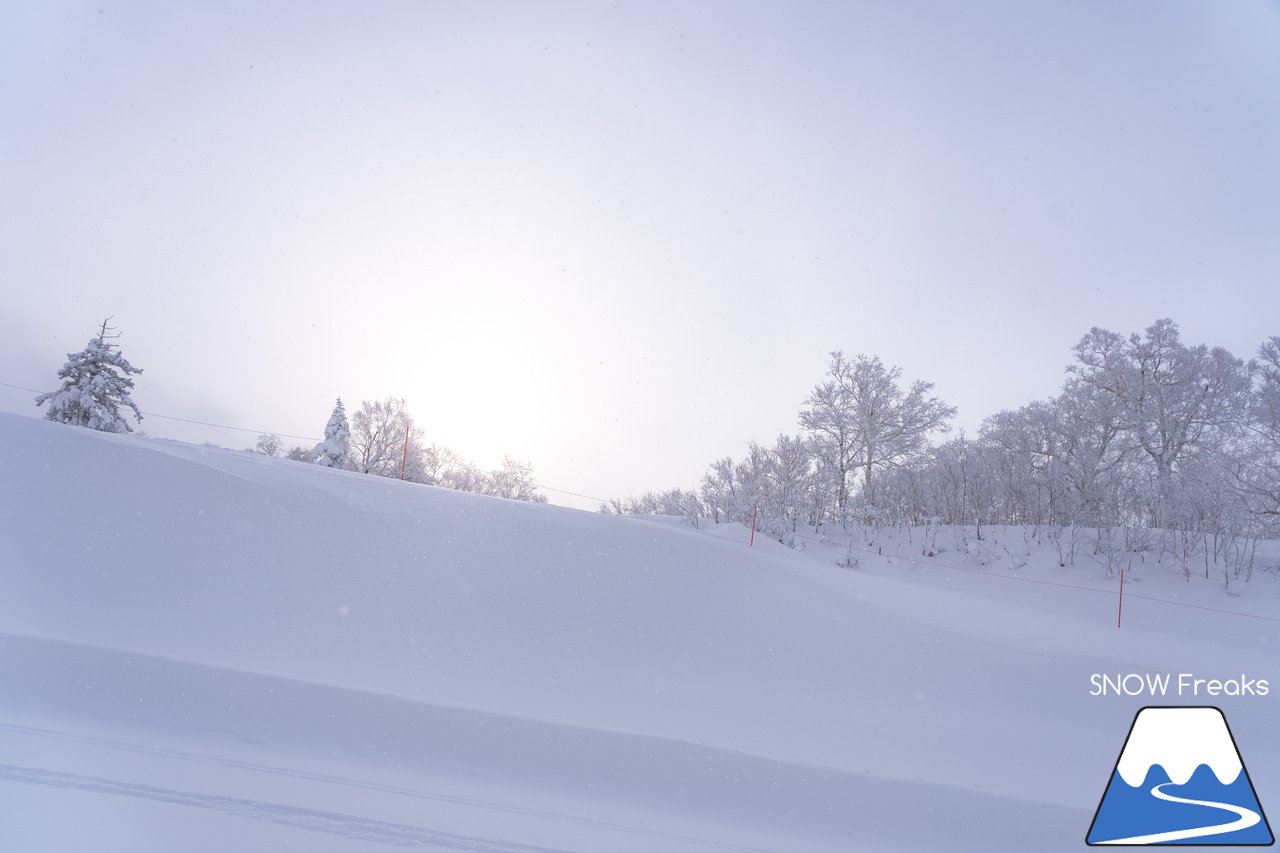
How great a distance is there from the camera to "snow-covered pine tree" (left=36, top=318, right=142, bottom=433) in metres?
18.2

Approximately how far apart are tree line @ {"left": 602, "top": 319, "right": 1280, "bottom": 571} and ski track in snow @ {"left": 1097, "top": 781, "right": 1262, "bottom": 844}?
442 inches

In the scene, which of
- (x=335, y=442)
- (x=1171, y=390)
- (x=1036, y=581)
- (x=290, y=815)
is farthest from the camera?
(x=335, y=442)

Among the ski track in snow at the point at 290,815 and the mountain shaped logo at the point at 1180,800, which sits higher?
the mountain shaped logo at the point at 1180,800

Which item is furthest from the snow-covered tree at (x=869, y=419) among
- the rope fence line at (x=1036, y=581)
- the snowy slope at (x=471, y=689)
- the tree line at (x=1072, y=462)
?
the snowy slope at (x=471, y=689)

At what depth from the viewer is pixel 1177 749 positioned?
137 inches

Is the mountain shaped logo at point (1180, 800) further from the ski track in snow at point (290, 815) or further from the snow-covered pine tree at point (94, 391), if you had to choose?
the snow-covered pine tree at point (94, 391)

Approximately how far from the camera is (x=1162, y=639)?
672cm

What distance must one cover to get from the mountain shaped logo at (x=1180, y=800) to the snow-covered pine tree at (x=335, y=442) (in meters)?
29.8

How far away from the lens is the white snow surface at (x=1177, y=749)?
329cm

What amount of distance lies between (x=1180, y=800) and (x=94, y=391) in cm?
2473

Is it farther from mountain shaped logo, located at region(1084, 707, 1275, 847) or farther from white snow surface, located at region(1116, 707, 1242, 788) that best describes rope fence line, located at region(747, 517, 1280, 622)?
mountain shaped logo, located at region(1084, 707, 1275, 847)

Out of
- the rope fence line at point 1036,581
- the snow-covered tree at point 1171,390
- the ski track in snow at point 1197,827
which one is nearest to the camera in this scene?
the ski track in snow at point 1197,827

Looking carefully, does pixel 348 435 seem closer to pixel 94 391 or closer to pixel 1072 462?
pixel 94 391

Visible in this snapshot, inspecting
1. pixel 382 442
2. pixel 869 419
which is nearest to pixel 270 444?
pixel 382 442
